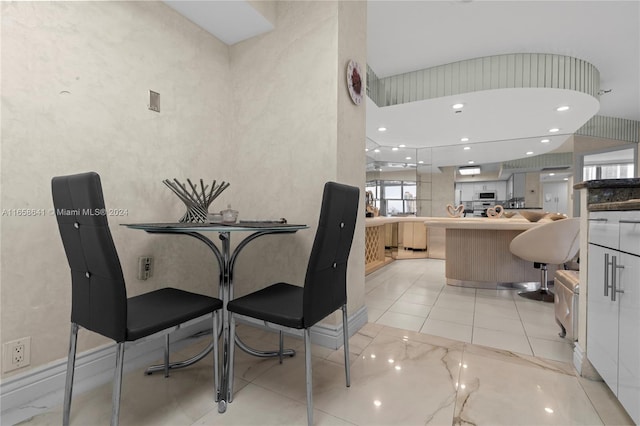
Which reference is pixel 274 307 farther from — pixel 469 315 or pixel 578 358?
pixel 469 315

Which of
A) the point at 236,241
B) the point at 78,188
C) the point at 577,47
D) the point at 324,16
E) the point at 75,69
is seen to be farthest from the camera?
the point at 577,47

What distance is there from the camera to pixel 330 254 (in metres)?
1.34

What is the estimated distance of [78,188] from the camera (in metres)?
1.05

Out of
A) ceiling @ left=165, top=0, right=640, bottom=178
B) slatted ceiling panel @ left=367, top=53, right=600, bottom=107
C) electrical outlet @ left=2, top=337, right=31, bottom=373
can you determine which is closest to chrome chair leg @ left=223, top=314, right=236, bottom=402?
electrical outlet @ left=2, top=337, right=31, bottom=373

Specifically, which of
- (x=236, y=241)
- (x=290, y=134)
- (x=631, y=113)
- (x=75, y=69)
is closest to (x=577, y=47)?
(x=631, y=113)

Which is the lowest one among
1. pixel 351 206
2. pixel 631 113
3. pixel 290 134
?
pixel 351 206

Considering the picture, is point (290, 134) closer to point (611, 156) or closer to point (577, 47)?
point (577, 47)

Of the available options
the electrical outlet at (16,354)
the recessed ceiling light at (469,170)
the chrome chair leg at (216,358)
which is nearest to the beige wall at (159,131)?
the electrical outlet at (16,354)

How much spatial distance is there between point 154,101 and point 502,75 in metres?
4.11

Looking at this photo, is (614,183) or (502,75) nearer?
(614,183)

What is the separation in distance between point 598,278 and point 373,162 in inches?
217

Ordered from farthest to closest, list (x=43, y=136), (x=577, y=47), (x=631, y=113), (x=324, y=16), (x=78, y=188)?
(x=631, y=113) < (x=577, y=47) < (x=324, y=16) < (x=43, y=136) < (x=78, y=188)

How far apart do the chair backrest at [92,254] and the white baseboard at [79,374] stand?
139 millimetres

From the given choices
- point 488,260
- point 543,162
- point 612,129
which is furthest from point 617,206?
point 543,162
